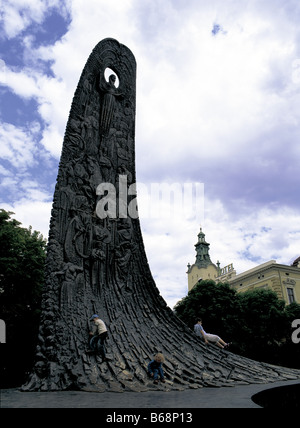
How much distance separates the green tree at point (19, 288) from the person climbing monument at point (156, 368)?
20.9ft

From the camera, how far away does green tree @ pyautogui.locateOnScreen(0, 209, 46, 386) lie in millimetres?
10594

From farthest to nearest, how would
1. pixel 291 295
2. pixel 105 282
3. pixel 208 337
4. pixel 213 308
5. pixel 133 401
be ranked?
pixel 291 295
pixel 213 308
pixel 208 337
pixel 105 282
pixel 133 401

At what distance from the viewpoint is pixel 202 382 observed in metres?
5.51

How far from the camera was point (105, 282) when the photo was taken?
722 cm

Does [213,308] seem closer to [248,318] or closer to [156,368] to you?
[248,318]

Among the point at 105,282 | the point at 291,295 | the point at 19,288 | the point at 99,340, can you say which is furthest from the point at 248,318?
the point at 99,340

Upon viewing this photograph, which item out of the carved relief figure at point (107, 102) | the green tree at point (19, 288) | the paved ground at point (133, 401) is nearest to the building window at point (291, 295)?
the green tree at point (19, 288)

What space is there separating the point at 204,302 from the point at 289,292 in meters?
8.05

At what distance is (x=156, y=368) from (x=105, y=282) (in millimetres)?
2314

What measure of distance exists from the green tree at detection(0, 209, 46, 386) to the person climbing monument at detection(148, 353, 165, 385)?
6383 millimetres

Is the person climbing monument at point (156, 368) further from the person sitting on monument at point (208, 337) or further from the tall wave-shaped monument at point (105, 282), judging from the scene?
the person sitting on monument at point (208, 337)

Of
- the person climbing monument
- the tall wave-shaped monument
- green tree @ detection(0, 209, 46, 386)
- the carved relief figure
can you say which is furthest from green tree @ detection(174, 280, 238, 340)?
the person climbing monument

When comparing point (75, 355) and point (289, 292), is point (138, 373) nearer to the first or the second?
point (75, 355)
